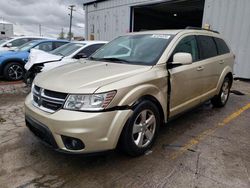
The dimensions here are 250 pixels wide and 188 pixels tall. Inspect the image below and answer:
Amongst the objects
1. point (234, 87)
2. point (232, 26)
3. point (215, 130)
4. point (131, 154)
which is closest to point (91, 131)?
point (131, 154)

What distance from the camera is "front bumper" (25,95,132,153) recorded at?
2295mm

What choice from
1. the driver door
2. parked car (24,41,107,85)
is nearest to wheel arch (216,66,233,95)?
the driver door

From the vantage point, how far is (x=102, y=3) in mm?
13484

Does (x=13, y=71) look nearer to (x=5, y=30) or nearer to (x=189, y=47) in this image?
(x=189, y=47)

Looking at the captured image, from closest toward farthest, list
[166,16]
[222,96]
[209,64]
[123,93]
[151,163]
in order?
[123,93] < [151,163] < [209,64] < [222,96] < [166,16]

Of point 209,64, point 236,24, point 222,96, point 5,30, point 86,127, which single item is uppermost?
point 5,30

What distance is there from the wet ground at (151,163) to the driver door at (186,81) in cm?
52

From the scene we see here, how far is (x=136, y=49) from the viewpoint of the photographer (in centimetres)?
360

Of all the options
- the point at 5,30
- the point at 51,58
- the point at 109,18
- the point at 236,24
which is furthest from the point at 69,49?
the point at 5,30

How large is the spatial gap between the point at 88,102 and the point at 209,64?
9.07 ft

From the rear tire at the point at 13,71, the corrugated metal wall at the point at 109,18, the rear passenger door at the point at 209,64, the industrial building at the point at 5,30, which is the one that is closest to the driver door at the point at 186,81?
the rear passenger door at the point at 209,64

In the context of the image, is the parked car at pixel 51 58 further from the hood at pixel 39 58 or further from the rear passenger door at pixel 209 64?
the rear passenger door at pixel 209 64

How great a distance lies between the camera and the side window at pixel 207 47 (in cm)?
411

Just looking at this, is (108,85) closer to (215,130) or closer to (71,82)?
(71,82)
